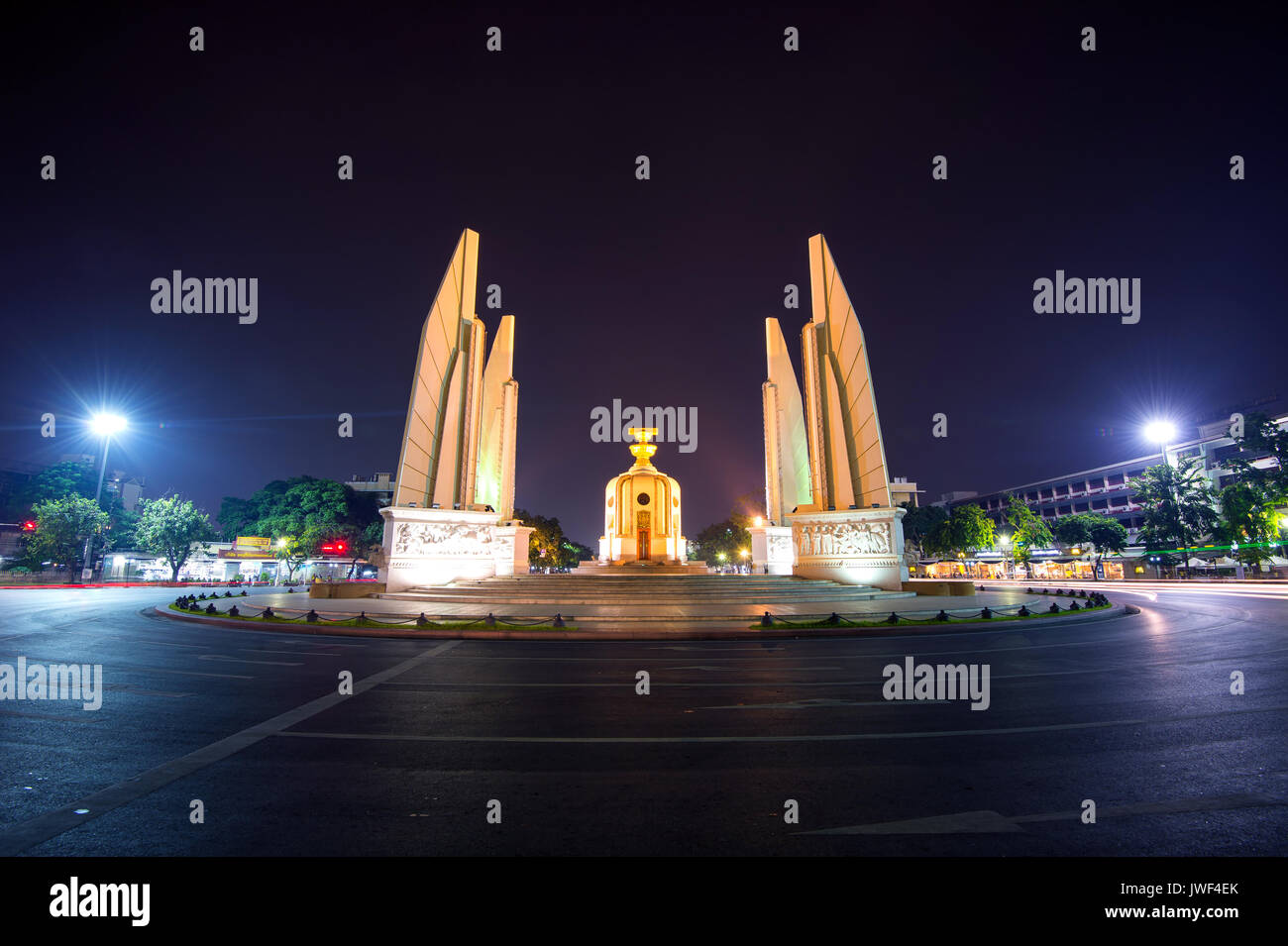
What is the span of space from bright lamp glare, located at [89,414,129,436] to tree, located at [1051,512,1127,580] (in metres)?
80.4

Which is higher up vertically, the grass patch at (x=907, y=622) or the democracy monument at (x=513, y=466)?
the democracy monument at (x=513, y=466)

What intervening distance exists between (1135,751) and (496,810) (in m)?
5.22

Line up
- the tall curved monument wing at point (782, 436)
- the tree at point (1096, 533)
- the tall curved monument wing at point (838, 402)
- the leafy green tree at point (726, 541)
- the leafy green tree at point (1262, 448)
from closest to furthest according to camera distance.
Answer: the tall curved monument wing at point (838, 402), the tall curved monument wing at point (782, 436), the leafy green tree at point (1262, 448), the tree at point (1096, 533), the leafy green tree at point (726, 541)

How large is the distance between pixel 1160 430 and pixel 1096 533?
1564 centimetres

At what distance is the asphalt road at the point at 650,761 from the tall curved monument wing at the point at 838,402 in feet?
72.3

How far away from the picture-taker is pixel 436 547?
27.5 m

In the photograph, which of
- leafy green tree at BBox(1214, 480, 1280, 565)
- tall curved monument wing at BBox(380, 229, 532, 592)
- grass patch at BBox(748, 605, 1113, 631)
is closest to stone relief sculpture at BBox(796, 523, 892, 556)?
grass patch at BBox(748, 605, 1113, 631)

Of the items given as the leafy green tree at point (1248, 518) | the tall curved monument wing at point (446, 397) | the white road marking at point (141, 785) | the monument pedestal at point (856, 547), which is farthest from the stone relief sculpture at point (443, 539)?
the leafy green tree at point (1248, 518)

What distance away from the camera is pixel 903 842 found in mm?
3201

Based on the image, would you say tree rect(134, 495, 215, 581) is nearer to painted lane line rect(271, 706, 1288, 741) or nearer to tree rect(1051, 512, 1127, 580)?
painted lane line rect(271, 706, 1288, 741)

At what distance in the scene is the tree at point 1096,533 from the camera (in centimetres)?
5706

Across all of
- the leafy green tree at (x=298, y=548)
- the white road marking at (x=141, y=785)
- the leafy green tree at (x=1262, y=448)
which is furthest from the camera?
the leafy green tree at (x=298, y=548)

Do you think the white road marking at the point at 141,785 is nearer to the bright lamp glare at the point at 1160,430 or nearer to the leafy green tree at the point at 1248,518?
the bright lamp glare at the point at 1160,430
